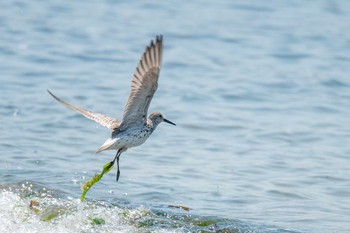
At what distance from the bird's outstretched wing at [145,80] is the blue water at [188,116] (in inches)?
48.8

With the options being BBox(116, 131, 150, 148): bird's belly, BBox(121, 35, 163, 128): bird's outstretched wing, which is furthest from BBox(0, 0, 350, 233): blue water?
BBox(121, 35, 163, 128): bird's outstretched wing

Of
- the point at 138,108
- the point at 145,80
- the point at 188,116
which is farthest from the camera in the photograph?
the point at 188,116

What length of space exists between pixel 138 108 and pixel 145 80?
17.8 inches

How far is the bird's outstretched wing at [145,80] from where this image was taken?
8258 mm

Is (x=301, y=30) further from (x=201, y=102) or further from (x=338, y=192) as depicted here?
(x=338, y=192)

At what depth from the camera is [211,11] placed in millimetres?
20375

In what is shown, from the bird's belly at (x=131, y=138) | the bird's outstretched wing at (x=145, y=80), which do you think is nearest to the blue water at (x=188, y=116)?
the bird's belly at (x=131, y=138)

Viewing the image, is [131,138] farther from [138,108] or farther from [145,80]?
[145,80]

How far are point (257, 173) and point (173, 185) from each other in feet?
4.30

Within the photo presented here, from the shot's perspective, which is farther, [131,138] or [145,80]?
[131,138]

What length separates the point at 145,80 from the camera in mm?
8430

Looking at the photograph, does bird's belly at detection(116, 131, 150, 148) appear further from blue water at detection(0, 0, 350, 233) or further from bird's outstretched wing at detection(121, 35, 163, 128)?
blue water at detection(0, 0, 350, 233)

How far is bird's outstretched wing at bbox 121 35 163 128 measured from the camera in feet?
27.1

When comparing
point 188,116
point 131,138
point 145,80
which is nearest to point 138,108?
point 131,138
